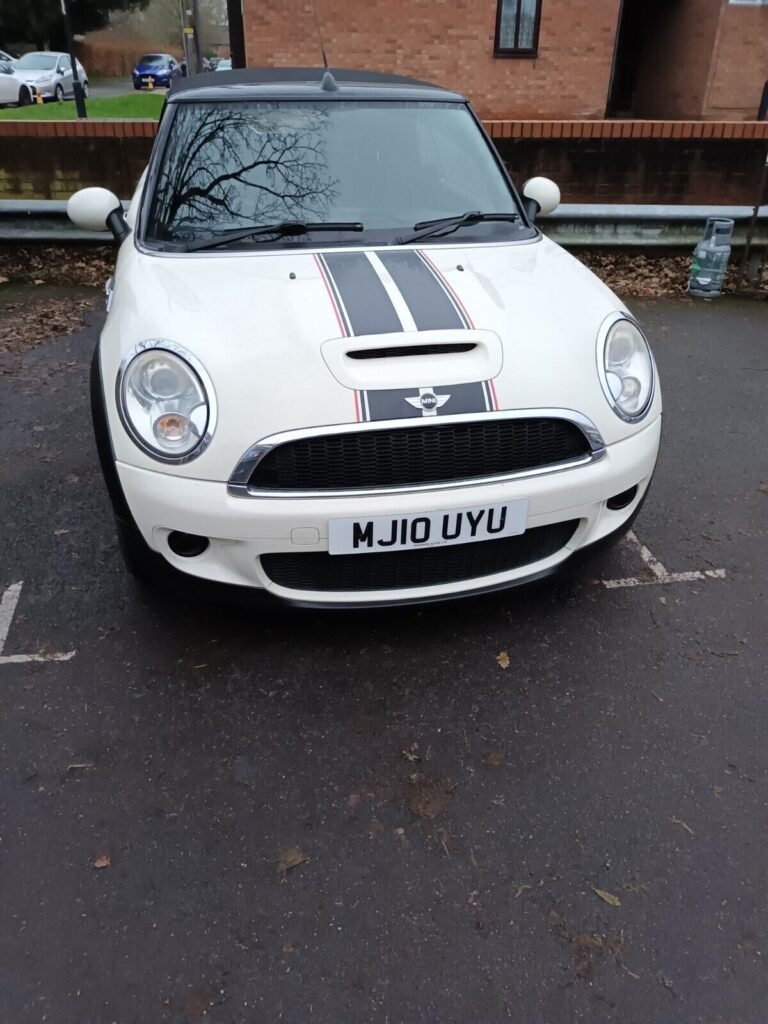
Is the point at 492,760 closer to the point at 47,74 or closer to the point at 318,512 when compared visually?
the point at 318,512

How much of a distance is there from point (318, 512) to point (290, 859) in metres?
0.86

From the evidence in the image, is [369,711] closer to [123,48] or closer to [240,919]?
[240,919]

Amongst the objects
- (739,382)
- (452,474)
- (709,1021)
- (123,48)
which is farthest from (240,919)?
(123,48)

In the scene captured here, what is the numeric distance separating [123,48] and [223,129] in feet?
148

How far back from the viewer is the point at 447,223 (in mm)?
3037

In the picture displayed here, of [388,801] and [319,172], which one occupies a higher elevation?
[319,172]

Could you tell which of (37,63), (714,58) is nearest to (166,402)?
(714,58)

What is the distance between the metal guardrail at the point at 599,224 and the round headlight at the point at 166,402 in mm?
4897

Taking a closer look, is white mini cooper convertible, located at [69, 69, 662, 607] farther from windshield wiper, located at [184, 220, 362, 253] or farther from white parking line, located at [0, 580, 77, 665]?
white parking line, located at [0, 580, 77, 665]

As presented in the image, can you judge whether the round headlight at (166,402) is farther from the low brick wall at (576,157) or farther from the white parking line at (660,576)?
the low brick wall at (576,157)

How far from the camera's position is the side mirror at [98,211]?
3.47 meters

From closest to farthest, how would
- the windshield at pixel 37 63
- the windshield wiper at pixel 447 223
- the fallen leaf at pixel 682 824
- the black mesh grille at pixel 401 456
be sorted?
1. the fallen leaf at pixel 682 824
2. the black mesh grille at pixel 401 456
3. the windshield wiper at pixel 447 223
4. the windshield at pixel 37 63

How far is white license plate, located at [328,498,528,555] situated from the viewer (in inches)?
84.0

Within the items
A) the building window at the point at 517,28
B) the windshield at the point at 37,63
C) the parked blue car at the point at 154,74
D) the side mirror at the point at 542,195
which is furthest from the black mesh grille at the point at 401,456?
the parked blue car at the point at 154,74
